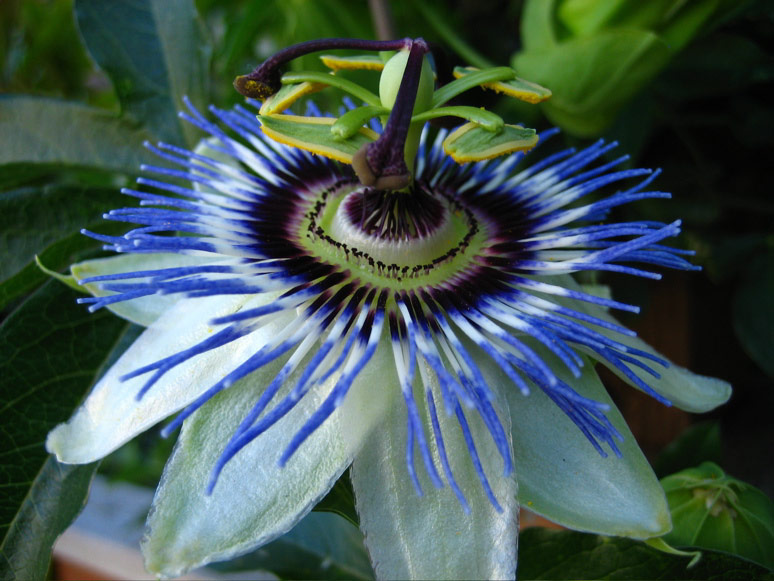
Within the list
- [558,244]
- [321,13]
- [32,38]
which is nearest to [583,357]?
[558,244]

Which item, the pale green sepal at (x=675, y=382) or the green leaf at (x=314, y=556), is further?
the green leaf at (x=314, y=556)

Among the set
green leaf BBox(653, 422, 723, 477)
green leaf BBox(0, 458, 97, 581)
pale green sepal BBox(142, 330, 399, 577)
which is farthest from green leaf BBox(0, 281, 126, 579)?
green leaf BBox(653, 422, 723, 477)

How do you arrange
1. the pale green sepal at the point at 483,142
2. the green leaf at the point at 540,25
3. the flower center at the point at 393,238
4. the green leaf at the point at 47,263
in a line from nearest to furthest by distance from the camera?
the pale green sepal at the point at 483,142 < the flower center at the point at 393,238 < the green leaf at the point at 47,263 < the green leaf at the point at 540,25

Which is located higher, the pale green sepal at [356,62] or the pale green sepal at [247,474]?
the pale green sepal at [356,62]

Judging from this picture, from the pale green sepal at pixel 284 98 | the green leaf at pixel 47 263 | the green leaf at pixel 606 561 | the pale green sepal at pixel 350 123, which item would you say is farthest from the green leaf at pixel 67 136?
the green leaf at pixel 606 561

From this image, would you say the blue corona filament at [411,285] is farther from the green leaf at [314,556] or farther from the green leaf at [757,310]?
the green leaf at [757,310]

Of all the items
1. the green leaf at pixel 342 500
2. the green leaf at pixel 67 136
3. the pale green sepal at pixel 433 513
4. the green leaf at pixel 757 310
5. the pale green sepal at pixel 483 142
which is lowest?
the green leaf at pixel 342 500

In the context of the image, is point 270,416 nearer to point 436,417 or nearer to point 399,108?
point 436,417
